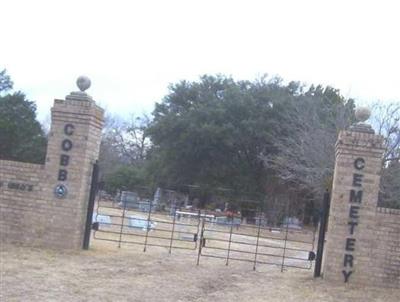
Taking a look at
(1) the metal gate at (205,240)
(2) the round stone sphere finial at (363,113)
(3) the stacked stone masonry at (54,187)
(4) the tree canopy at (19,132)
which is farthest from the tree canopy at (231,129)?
(3) the stacked stone masonry at (54,187)

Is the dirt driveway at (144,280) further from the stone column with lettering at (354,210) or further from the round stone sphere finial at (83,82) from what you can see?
the round stone sphere finial at (83,82)

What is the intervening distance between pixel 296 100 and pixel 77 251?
30.1 metres

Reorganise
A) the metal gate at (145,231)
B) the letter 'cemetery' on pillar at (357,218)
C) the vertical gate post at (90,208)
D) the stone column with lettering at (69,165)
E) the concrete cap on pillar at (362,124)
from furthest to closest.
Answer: the metal gate at (145,231), the vertical gate post at (90,208), the stone column with lettering at (69,165), the concrete cap on pillar at (362,124), the letter 'cemetery' on pillar at (357,218)

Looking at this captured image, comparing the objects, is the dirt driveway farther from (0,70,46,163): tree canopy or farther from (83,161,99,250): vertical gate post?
(0,70,46,163): tree canopy

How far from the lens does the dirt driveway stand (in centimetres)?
829

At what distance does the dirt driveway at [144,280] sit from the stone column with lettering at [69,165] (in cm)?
54

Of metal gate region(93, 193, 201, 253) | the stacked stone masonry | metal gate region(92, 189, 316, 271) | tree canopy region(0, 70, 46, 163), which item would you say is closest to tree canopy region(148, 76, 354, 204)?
tree canopy region(0, 70, 46, 163)

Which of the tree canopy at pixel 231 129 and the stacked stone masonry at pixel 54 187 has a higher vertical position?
the tree canopy at pixel 231 129

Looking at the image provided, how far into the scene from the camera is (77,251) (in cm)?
1196

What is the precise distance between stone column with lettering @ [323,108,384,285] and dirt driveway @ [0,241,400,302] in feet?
1.79

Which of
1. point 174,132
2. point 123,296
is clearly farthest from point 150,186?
point 123,296

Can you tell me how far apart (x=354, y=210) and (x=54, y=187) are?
5768mm

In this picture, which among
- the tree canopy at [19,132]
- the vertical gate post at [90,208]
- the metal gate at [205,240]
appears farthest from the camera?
the tree canopy at [19,132]

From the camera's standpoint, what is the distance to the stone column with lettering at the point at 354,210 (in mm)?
11078
